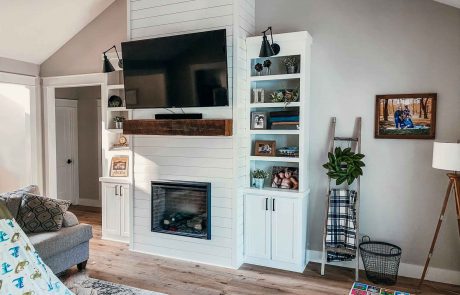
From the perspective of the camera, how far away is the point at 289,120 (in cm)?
377

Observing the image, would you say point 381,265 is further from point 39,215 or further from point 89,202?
point 89,202

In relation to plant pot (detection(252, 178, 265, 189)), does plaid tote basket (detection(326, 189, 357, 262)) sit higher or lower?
lower

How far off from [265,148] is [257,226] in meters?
0.86

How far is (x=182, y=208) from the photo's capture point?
13.5ft

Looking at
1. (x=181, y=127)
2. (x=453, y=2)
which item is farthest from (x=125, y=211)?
(x=453, y=2)

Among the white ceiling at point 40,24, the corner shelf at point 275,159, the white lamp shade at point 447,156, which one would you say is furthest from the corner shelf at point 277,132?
the white ceiling at point 40,24

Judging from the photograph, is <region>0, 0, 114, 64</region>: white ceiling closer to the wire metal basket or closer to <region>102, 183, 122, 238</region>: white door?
<region>102, 183, 122, 238</region>: white door

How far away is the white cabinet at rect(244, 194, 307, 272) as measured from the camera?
367cm

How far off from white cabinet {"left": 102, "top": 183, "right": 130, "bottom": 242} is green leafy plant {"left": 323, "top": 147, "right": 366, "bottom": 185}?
255 centimetres

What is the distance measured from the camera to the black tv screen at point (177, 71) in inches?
141

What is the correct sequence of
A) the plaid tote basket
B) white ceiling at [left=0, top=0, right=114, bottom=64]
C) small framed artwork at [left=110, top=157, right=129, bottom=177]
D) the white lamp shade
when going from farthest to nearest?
small framed artwork at [left=110, top=157, right=129, bottom=177] → white ceiling at [left=0, top=0, right=114, bottom=64] → the plaid tote basket → the white lamp shade

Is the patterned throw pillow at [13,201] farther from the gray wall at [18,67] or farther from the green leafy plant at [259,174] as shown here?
the green leafy plant at [259,174]

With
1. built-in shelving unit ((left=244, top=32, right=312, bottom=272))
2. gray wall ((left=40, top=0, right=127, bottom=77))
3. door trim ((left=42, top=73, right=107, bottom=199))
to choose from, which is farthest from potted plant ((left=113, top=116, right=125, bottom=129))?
built-in shelving unit ((left=244, top=32, right=312, bottom=272))

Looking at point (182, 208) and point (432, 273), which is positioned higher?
point (182, 208)
